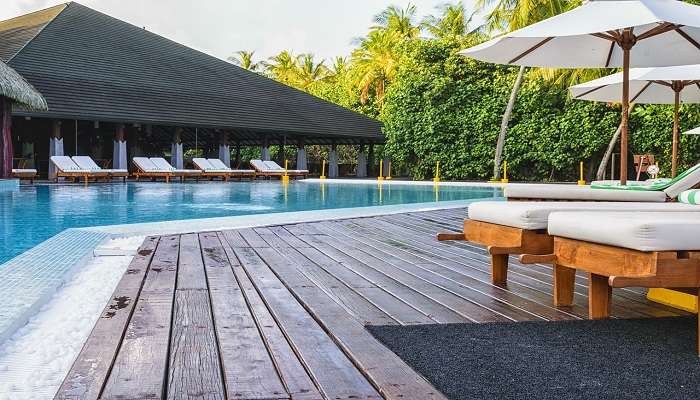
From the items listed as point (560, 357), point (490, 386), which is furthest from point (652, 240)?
point (490, 386)

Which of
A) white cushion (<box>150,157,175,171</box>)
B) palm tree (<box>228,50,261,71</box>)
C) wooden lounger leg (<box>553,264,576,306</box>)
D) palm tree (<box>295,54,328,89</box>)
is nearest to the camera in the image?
wooden lounger leg (<box>553,264,576,306</box>)

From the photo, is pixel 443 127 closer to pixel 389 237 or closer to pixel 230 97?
pixel 230 97

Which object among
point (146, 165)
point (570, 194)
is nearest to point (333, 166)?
point (146, 165)

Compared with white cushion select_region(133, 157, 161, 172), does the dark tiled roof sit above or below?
above

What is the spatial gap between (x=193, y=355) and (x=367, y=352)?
0.58m

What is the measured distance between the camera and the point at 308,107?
2691cm

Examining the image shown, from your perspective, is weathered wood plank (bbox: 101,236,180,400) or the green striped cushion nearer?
weathered wood plank (bbox: 101,236,180,400)

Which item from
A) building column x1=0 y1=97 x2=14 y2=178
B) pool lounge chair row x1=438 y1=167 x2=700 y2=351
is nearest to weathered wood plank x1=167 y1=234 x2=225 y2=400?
pool lounge chair row x1=438 y1=167 x2=700 y2=351

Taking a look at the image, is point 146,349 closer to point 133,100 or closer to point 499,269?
point 499,269

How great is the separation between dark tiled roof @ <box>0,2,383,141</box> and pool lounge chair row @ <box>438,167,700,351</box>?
17.6m

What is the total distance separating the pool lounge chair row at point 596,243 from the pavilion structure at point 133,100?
17523 mm

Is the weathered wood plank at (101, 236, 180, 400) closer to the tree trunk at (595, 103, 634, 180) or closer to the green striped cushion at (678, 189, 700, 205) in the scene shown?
the green striped cushion at (678, 189, 700, 205)

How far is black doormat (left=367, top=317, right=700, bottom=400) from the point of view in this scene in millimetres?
1921

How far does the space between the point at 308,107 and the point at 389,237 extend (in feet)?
70.6
